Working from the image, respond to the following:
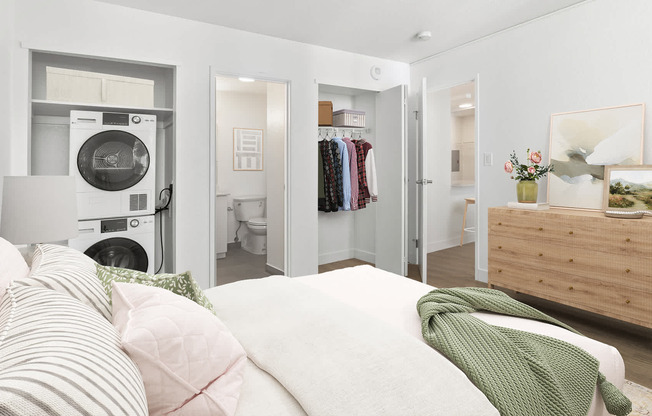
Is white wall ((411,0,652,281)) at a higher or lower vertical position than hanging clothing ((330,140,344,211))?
higher

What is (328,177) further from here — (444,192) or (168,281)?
(168,281)

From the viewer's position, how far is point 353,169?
4.50 m

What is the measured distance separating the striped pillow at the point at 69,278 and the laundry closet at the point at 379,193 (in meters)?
3.09

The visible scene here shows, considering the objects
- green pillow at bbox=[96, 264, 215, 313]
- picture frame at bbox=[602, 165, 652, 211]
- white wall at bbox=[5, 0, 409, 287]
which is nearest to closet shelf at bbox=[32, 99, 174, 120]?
white wall at bbox=[5, 0, 409, 287]

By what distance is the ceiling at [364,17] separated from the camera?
3.10m

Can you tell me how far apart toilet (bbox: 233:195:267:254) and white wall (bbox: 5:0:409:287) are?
1.34 m

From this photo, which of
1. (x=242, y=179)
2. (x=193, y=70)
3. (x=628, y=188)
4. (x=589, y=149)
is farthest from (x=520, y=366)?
(x=242, y=179)

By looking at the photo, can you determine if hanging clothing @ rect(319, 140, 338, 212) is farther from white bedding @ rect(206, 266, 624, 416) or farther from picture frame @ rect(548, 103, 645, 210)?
white bedding @ rect(206, 266, 624, 416)

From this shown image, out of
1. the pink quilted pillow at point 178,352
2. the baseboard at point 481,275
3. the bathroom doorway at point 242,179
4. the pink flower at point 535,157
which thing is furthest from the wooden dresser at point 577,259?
the pink quilted pillow at point 178,352

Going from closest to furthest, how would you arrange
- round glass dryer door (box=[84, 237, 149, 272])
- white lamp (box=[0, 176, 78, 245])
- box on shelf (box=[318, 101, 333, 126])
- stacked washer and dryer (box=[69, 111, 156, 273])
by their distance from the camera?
white lamp (box=[0, 176, 78, 245]), stacked washer and dryer (box=[69, 111, 156, 273]), round glass dryer door (box=[84, 237, 149, 272]), box on shelf (box=[318, 101, 333, 126])

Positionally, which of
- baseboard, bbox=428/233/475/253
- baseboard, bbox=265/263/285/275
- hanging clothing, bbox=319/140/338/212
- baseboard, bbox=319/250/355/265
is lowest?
baseboard, bbox=265/263/285/275

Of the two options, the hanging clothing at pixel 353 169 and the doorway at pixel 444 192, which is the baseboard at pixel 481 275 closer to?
the doorway at pixel 444 192

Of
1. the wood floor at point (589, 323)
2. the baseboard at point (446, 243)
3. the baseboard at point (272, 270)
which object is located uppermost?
the baseboard at point (446, 243)

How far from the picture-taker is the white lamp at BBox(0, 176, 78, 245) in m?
1.75
